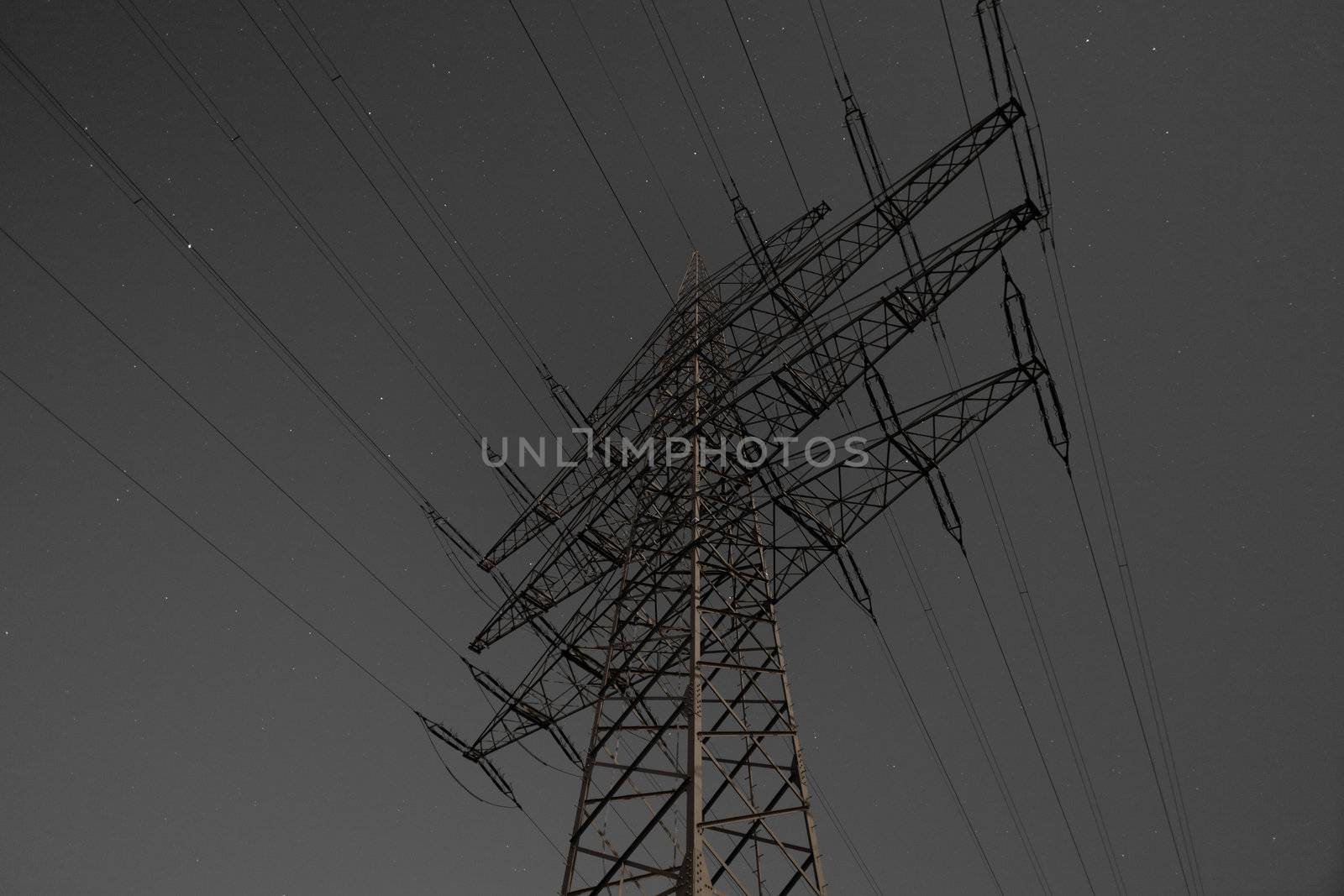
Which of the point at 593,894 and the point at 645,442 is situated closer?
the point at 593,894

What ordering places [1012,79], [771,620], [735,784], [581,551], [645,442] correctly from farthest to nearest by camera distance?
[581,551]
[645,442]
[1012,79]
[771,620]
[735,784]

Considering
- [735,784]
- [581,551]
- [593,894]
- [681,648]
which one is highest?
[581,551]

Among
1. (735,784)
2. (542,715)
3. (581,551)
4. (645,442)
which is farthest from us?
(581,551)

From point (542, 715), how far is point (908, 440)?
821 centimetres

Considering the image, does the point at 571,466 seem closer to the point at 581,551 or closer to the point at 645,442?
the point at 581,551

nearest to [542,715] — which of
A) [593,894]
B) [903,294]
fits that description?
[593,894]

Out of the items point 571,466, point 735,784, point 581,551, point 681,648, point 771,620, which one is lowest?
point 735,784

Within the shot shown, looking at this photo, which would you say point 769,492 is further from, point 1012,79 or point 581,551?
point 1012,79

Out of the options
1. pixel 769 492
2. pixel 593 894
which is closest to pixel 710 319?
pixel 769 492

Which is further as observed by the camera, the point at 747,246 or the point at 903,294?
the point at 747,246

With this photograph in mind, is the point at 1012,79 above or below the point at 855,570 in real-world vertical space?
above

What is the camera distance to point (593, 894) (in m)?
5.62

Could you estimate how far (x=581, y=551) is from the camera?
13.5 meters

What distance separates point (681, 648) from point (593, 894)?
252 centimetres
